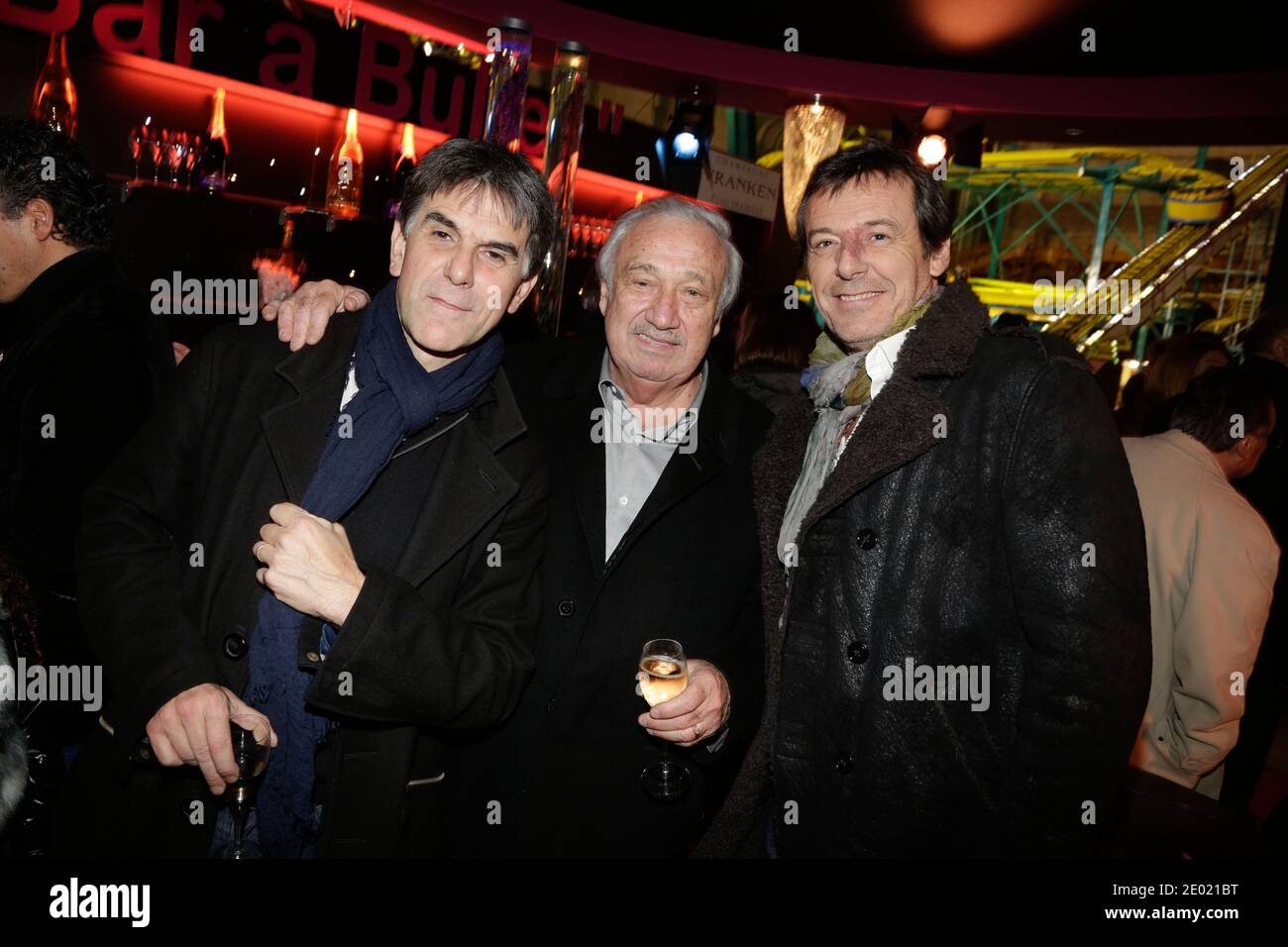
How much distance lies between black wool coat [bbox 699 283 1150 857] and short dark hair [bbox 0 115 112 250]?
6.92ft

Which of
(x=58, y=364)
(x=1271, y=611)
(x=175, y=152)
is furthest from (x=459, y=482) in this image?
(x=1271, y=611)

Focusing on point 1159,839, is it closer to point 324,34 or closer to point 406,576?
point 406,576

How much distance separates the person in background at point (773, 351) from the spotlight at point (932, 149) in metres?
3.52

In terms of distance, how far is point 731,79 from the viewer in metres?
6.18

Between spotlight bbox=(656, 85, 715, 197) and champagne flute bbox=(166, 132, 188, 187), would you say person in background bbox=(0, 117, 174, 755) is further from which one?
spotlight bbox=(656, 85, 715, 197)

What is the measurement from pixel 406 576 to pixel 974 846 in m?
1.26

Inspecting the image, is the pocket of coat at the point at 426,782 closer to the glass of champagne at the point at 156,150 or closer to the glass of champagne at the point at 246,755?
the glass of champagne at the point at 246,755

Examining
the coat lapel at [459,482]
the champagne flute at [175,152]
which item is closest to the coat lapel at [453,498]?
the coat lapel at [459,482]

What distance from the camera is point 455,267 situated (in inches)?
71.7

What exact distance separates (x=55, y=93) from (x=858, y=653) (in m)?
3.88

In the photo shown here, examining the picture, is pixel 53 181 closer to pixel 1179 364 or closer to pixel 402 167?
pixel 402 167

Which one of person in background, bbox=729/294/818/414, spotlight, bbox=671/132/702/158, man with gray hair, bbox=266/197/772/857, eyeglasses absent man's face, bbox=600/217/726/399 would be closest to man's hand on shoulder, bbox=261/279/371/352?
man with gray hair, bbox=266/197/772/857

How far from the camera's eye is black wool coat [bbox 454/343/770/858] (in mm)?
2074

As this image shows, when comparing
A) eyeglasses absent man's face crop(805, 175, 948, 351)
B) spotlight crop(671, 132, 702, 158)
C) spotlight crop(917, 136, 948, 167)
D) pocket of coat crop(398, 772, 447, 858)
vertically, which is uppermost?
spotlight crop(917, 136, 948, 167)
